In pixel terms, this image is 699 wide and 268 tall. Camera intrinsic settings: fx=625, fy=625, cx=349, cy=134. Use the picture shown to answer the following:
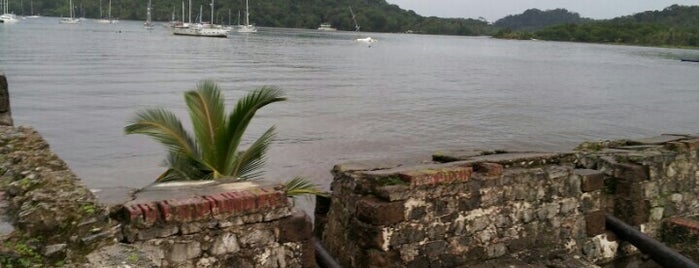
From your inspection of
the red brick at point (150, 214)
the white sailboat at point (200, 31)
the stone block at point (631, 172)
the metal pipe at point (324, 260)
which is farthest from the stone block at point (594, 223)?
the white sailboat at point (200, 31)

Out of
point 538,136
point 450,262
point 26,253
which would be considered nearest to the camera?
point 26,253

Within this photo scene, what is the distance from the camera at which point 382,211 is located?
5391mm

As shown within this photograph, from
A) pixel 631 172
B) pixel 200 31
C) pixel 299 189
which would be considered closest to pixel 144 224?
pixel 299 189

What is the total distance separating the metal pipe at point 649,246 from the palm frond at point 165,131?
4.67m

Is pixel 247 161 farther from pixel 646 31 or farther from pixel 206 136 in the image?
pixel 646 31

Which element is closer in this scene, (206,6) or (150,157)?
(150,157)

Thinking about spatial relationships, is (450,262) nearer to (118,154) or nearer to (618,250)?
(618,250)

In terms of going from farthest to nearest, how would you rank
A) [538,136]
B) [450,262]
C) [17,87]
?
[17,87]
[538,136]
[450,262]

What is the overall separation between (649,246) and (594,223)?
1.88ft

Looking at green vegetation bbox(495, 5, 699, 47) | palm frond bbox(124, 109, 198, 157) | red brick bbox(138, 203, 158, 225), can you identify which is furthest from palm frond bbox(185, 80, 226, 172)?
green vegetation bbox(495, 5, 699, 47)

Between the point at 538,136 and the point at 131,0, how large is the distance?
620 feet

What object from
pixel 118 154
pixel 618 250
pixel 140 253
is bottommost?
pixel 118 154

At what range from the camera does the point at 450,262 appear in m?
5.79

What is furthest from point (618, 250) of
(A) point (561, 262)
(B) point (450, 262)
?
(B) point (450, 262)
